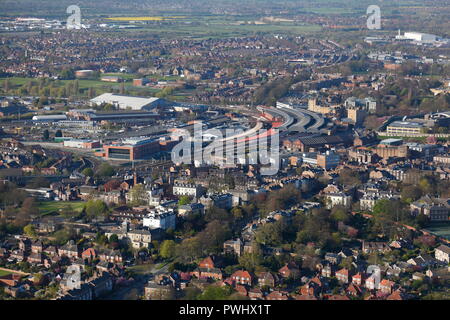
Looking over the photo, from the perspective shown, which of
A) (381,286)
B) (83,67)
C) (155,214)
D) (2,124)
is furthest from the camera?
(83,67)

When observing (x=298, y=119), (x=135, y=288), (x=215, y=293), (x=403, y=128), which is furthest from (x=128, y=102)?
(x=215, y=293)

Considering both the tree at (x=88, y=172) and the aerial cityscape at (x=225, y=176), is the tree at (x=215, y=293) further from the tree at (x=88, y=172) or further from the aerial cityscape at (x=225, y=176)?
the tree at (x=88, y=172)

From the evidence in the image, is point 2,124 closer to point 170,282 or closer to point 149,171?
point 149,171

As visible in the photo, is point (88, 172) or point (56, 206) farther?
point (88, 172)

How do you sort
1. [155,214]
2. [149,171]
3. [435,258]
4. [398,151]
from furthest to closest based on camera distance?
[398,151] → [149,171] → [155,214] → [435,258]

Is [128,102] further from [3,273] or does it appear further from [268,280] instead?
[268,280]

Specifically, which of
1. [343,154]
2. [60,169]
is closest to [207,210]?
[60,169]

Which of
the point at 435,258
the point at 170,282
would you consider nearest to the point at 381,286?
the point at 435,258

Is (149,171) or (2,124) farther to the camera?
(2,124)
